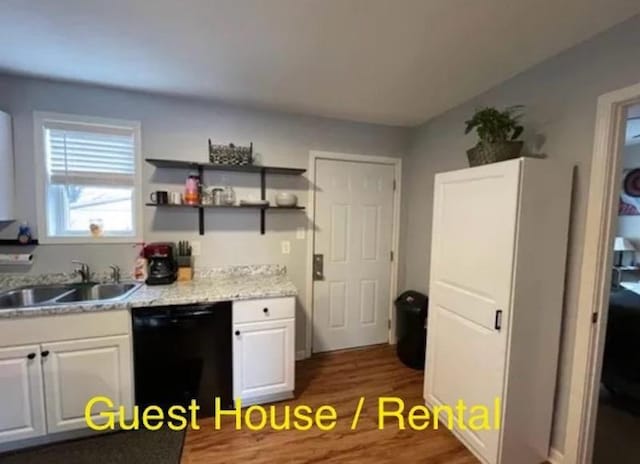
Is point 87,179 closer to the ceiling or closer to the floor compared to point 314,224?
closer to the ceiling

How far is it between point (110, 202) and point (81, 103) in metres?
0.75

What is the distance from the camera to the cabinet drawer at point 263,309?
211cm

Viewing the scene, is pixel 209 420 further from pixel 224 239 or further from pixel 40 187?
pixel 40 187

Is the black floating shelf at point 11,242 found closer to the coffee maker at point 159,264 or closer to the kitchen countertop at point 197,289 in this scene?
the kitchen countertop at point 197,289

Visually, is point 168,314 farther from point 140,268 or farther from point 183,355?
point 140,268

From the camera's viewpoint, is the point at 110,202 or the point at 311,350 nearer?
the point at 110,202

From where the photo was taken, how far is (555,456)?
1764mm

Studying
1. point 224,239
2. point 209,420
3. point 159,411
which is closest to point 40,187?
point 224,239

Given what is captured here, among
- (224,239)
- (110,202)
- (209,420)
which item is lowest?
(209,420)

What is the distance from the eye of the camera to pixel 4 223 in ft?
7.16

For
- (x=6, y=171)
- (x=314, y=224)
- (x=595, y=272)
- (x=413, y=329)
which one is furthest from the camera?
(x=314, y=224)

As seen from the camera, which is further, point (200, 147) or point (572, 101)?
point (200, 147)

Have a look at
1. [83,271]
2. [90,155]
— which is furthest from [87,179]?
[83,271]

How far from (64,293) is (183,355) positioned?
100cm
